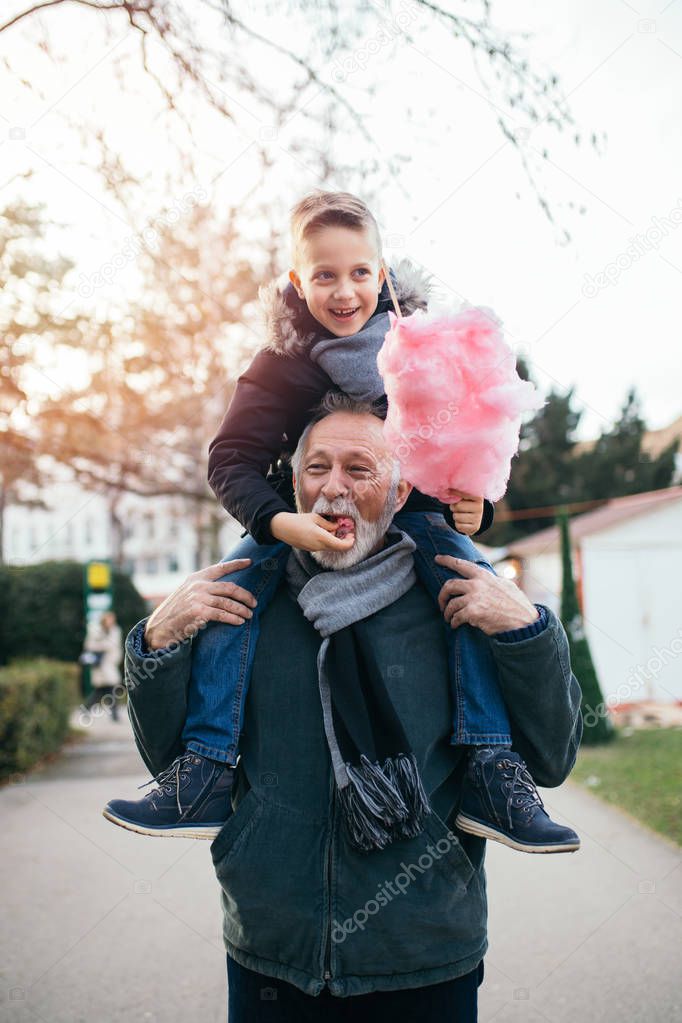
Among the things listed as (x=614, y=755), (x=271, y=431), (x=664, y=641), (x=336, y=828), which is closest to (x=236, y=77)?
(x=271, y=431)

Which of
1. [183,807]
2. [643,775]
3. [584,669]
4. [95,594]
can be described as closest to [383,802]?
[183,807]

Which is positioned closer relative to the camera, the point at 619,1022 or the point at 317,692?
the point at 317,692

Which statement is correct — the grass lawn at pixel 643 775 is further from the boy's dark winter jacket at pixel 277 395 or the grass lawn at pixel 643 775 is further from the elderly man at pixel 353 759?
the boy's dark winter jacket at pixel 277 395

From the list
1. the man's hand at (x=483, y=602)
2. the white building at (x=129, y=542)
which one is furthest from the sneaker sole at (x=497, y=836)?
the white building at (x=129, y=542)

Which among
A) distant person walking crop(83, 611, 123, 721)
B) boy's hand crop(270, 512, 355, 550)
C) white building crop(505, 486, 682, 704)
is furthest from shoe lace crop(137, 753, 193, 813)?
white building crop(505, 486, 682, 704)

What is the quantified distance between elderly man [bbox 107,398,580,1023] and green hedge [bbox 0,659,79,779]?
8420 mm

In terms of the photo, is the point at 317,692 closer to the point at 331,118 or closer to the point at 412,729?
the point at 412,729

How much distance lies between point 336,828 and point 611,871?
17.6 feet

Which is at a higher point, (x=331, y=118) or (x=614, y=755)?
(x=331, y=118)

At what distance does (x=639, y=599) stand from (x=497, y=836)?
15.0 meters

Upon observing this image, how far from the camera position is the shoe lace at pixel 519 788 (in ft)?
6.95

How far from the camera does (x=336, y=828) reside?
2.13 meters

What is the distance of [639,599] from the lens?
53.3 ft

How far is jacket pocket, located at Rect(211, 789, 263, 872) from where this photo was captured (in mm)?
2150
